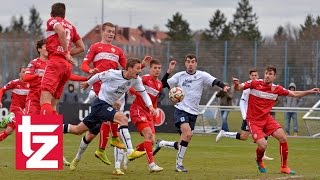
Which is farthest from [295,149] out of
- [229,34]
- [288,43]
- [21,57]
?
[229,34]

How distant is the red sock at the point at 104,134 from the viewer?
16.7 m

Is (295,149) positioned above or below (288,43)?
below

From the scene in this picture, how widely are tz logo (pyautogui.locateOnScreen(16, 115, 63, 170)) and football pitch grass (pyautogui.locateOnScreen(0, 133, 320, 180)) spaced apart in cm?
351

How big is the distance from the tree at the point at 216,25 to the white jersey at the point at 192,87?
85.1m

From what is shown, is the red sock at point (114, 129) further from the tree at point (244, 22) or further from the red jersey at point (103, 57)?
the tree at point (244, 22)

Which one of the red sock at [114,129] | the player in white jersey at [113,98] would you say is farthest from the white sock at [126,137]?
the red sock at [114,129]

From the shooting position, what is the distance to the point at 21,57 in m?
53.3

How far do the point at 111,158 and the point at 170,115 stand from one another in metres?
A: 11.8

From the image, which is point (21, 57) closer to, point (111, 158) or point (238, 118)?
point (238, 118)

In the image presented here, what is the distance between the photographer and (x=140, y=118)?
55.3 feet

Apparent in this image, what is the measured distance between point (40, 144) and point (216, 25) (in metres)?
93.6

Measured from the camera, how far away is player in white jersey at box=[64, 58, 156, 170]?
15.4m

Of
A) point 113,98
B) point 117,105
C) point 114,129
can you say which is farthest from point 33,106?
point 113,98

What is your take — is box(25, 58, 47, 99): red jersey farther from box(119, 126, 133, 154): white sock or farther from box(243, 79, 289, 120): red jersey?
box(243, 79, 289, 120): red jersey
